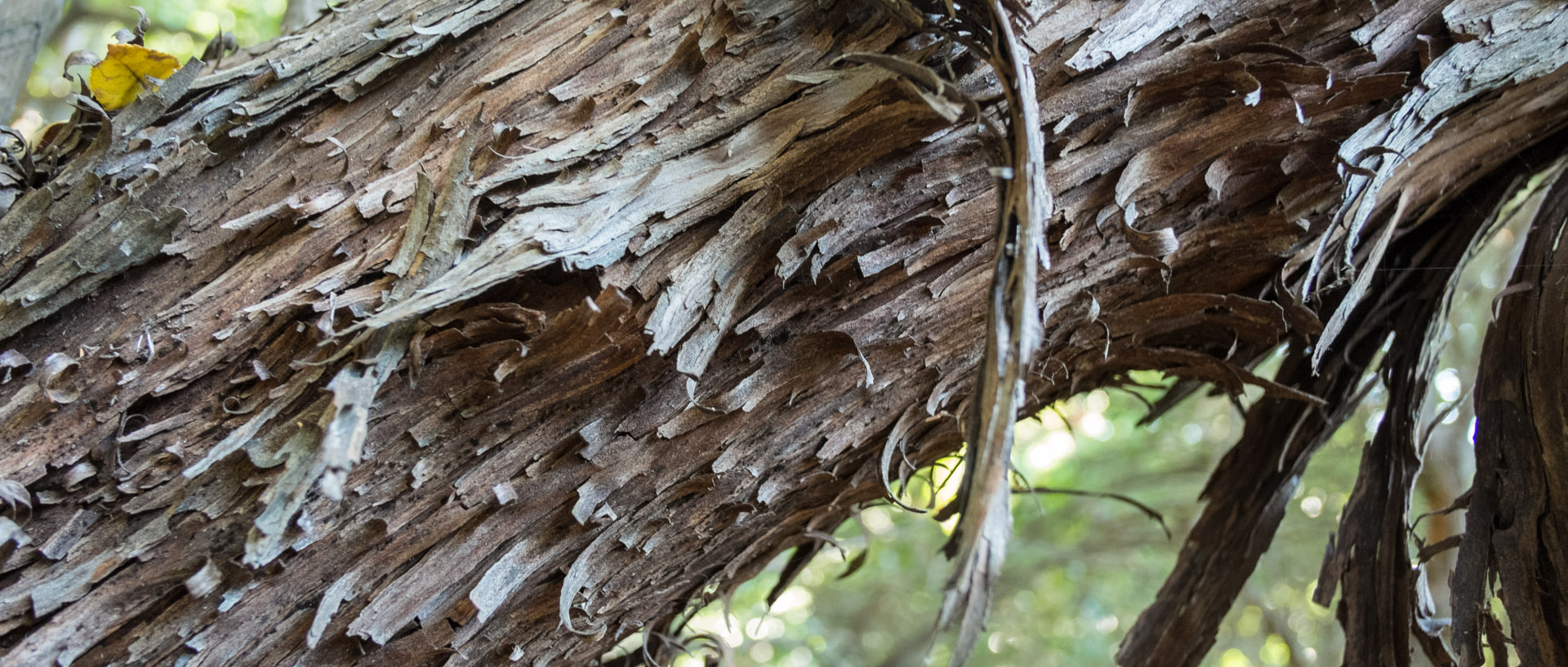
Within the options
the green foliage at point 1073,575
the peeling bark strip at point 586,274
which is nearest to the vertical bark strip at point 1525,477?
the peeling bark strip at point 586,274

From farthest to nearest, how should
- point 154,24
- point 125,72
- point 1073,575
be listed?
point 1073,575 < point 154,24 < point 125,72

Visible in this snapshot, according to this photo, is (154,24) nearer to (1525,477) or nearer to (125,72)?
(125,72)

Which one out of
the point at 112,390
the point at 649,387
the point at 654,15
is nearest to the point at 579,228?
the point at 649,387

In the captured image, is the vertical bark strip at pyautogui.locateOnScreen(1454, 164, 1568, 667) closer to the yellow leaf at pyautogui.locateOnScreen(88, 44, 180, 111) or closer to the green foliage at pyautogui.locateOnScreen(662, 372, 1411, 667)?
the yellow leaf at pyautogui.locateOnScreen(88, 44, 180, 111)

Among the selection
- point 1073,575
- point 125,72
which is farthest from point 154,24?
point 1073,575

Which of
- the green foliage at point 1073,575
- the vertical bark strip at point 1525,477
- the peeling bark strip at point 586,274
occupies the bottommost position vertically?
the green foliage at point 1073,575

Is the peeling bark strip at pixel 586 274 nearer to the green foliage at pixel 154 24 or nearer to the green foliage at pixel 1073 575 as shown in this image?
the green foliage at pixel 154 24
